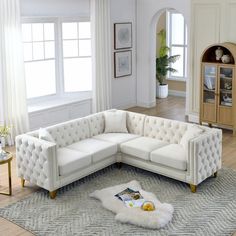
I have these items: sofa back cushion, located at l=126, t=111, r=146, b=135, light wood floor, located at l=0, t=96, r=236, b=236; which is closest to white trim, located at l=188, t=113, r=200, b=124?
light wood floor, located at l=0, t=96, r=236, b=236

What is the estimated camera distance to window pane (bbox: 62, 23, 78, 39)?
9.53 metres

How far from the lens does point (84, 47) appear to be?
32.7ft

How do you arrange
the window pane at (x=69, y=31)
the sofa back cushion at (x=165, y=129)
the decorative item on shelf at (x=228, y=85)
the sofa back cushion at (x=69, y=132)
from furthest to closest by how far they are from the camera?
the window pane at (x=69, y=31) < the decorative item on shelf at (x=228, y=85) < the sofa back cushion at (x=165, y=129) < the sofa back cushion at (x=69, y=132)

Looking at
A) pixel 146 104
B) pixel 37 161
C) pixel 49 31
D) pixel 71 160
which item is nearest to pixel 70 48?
pixel 49 31

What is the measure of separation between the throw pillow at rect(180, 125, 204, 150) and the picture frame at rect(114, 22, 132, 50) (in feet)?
13.9

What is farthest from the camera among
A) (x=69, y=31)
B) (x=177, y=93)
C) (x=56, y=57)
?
(x=177, y=93)

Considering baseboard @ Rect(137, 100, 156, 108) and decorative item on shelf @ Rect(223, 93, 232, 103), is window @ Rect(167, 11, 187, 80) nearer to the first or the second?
baseboard @ Rect(137, 100, 156, 108)

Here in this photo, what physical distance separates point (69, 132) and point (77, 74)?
10.3 feet

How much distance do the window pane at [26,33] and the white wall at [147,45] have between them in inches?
121

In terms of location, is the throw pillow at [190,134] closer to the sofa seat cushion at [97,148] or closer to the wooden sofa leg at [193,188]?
the wooden sofa leg at [193,188]

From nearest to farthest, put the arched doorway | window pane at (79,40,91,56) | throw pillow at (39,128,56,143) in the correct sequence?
throw pillow at (39,128,56,143), window pane at (79,40,91,56), the arched doorway

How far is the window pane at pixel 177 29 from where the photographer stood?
1227 centimetres

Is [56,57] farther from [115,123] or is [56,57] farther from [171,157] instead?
[171,157]

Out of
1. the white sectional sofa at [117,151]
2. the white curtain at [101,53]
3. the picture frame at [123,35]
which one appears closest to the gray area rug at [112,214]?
the white sectional sofa at [117,151]
